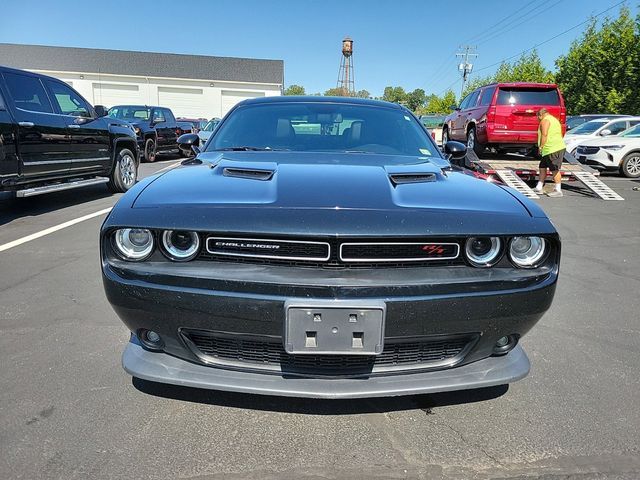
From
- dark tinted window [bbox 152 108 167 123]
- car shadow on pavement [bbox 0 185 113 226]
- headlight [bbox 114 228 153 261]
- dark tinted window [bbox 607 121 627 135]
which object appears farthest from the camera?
dark tinted window [bbox 152 108 167 123]

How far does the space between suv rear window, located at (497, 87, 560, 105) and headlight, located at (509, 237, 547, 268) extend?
8738mm

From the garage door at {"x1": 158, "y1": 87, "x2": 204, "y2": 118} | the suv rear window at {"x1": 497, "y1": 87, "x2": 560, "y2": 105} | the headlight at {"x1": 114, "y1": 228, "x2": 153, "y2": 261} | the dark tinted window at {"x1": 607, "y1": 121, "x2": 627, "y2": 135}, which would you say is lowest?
the headlight at {"x1": 114, "y1": 228, "x2": 153, "y2": 261}

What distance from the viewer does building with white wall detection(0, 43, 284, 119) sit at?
43.4 metres

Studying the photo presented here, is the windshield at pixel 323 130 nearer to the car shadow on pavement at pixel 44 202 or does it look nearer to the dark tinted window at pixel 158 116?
the car shadow on pavement at pixel 44 202

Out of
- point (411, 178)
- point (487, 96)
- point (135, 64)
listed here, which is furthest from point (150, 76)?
point (411, 178)

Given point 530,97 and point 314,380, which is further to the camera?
point 530,97

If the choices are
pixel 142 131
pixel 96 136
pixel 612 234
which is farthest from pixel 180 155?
pixel 612 234

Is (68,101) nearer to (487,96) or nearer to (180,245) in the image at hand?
(180,245)

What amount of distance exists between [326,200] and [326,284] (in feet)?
1.19

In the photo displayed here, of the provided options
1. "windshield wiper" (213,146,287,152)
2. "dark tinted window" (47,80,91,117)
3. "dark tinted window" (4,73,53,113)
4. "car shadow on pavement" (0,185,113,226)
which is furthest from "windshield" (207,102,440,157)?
"dark tinted window" (47,80,91,117)

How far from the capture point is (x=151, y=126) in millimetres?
14242

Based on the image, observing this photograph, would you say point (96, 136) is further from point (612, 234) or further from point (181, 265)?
point (612, 234)

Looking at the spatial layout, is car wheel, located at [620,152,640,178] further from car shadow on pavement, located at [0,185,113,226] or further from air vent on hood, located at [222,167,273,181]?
air vent on hood, located at [222,167,273,181]

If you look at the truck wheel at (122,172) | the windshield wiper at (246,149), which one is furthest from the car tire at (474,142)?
the windshield wiper at (246,149)
